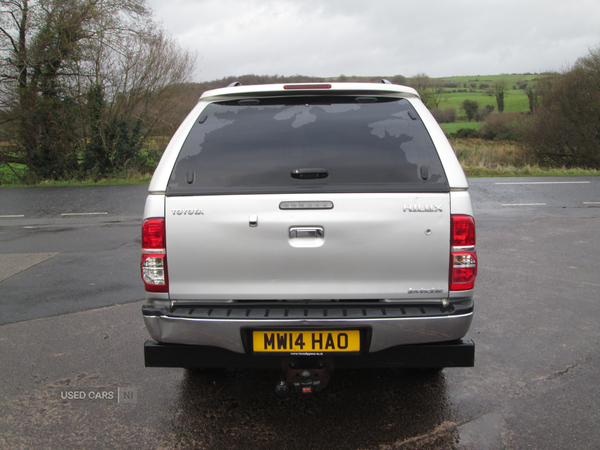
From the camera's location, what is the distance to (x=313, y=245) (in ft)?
8.37

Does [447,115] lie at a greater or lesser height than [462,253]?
greater

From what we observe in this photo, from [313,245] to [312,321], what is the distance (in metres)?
0.39

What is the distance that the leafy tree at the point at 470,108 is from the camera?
47.1 meters

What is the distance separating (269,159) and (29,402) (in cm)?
227

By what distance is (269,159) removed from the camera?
271 cm

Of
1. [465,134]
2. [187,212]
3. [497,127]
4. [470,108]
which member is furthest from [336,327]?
[470,108]

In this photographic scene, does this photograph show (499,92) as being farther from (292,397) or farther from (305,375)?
(305,375)

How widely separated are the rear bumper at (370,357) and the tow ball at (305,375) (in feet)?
0.25

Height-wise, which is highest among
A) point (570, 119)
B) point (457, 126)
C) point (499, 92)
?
point (499, 92)

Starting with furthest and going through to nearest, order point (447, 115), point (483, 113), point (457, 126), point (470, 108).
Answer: point (470, 108), point (483, 113), point (447, 115), point (457, 126)

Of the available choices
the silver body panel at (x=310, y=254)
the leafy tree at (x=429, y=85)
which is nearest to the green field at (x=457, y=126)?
the leafy tree at (x=429, y=85)

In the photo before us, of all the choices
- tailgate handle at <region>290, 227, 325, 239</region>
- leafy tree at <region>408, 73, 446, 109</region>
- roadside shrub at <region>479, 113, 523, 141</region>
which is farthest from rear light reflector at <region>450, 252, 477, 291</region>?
leafy tree at <region>408, 73, 446, 109</region>

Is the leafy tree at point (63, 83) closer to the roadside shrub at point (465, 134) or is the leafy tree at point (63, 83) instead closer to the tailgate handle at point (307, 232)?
the tailgate handle at point (307, 232)

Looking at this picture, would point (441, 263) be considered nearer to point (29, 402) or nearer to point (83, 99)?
point (29, 402)
